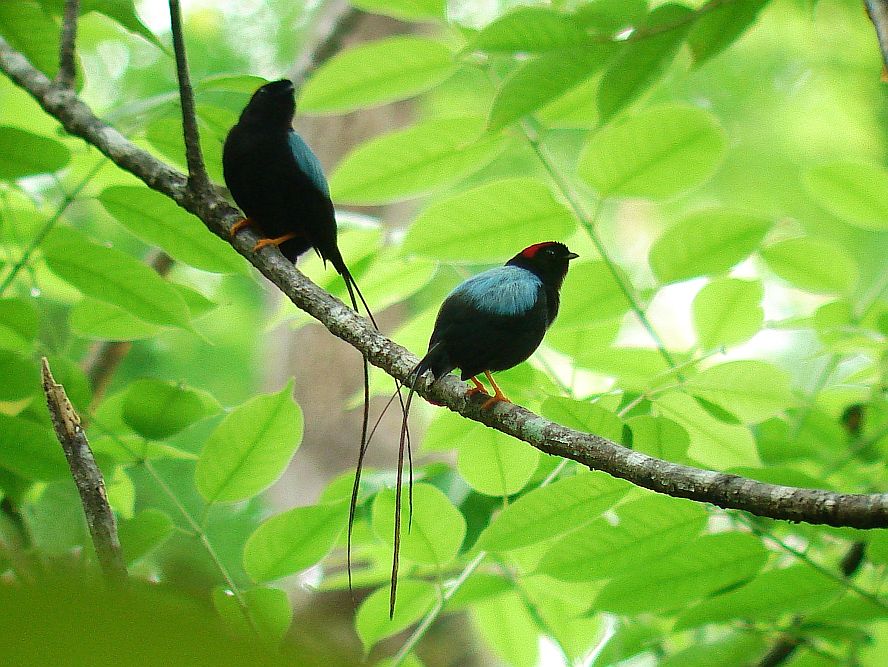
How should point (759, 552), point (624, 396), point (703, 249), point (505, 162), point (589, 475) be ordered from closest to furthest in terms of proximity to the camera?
1. point (589, 475)
2. point (759, 552)
3. point (624, 396)
4. point (703, 249)
5. point (505, 162)

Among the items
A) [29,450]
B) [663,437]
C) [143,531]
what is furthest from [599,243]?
[29,450]

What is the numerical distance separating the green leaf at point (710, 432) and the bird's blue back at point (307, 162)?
3.65 feet

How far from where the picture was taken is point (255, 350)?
7.87 meters

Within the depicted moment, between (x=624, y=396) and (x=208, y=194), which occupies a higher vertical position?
(x=208, y=194)

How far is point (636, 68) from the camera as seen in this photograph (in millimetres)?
2016

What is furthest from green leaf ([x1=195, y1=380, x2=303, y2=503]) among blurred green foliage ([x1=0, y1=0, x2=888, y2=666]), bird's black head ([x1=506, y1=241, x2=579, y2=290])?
bird's black head ([x1=506, y1=241, x2=579, y2=290])

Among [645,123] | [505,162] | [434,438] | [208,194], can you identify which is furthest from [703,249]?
[505,162]

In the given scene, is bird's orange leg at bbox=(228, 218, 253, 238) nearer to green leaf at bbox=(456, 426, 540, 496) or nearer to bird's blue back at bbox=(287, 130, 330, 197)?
bird's blue back at bbox=(287, 130, 330, 197)

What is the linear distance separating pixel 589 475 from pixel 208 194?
1161 mm

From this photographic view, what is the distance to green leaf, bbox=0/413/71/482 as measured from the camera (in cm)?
193

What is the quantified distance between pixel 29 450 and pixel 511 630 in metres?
1.61

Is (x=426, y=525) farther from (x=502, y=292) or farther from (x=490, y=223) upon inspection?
(x=490, y=223)

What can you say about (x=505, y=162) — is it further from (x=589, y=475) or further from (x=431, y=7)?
(x=589, y=475)

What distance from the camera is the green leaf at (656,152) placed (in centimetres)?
229
